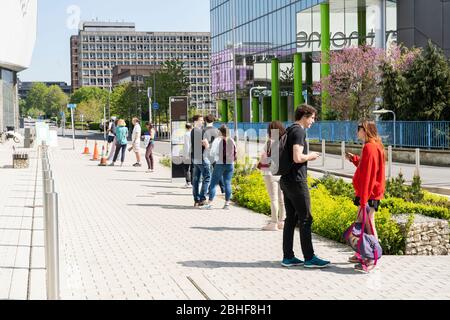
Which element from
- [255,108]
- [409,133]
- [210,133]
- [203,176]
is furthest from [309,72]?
[203,176]

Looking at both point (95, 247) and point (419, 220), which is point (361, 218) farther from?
point (95, 247)

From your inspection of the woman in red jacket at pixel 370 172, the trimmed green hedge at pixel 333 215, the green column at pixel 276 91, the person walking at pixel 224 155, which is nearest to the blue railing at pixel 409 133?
the trimmed green hedge at pixel 333 215

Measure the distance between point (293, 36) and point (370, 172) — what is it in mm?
53262

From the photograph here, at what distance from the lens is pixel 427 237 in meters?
9.22

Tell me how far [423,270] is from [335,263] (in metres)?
0.98

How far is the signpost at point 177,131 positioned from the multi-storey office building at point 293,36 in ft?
59.7

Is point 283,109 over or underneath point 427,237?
over

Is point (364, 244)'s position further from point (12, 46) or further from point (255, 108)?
point (12, 46)

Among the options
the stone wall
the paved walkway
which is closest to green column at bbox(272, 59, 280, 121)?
the paved walkway

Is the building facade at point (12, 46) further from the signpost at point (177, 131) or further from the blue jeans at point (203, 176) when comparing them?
the blue jeans at point (203, 176)

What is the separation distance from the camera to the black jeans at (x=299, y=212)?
8102 millimetres

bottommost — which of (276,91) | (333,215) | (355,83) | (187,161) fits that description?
(333,215)

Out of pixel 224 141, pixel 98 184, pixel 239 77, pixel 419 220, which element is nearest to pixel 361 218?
pixel 419 220

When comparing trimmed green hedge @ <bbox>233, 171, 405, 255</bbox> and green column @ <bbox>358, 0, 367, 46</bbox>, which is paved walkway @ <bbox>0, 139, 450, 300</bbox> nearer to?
trimmed green hedge @ <bbox>233, 171, 405, 255</bbox>
